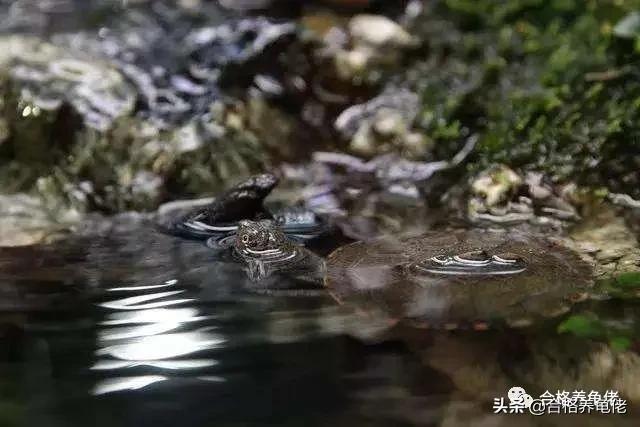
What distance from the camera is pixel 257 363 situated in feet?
5.62

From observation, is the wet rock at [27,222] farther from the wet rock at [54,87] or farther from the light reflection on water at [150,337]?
the light reflection on water at [150,337]

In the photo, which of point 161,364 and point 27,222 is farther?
point 27,222

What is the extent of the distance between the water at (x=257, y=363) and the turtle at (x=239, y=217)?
2.15 ft

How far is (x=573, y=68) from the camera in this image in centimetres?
350

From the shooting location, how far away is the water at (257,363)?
1.49m

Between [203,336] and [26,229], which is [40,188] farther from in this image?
[203,336]

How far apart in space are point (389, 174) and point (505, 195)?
754mm

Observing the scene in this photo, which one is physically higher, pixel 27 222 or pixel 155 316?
pixel 27 222

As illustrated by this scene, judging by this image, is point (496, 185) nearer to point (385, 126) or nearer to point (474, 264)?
point (385, 126)

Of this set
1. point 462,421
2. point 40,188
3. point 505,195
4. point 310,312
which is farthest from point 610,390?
point 40,188

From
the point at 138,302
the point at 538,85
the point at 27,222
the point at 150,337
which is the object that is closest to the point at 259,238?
the point at 138,302

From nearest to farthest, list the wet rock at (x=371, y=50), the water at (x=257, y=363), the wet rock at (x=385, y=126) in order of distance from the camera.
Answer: the water at (x=257, y=363) → the wet rock at (x=385, y=126) → the wet rock at (x=371, y=50)

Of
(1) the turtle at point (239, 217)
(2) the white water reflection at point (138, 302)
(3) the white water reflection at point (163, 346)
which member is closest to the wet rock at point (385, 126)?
(1) the turtle at point (239, 217)

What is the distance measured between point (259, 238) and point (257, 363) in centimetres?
86
